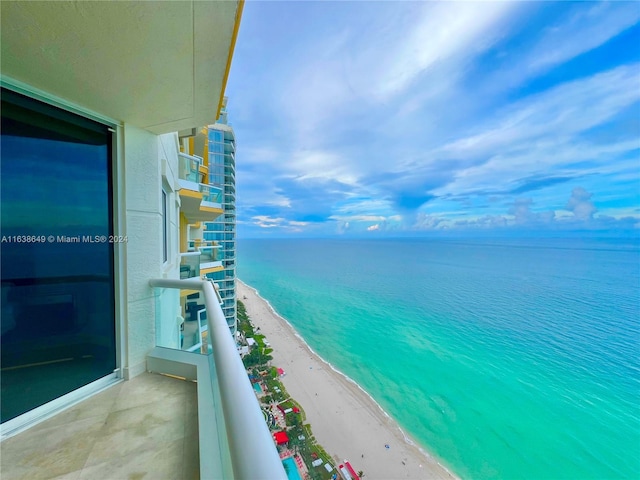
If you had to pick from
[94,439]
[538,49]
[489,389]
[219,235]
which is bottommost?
[489,389]

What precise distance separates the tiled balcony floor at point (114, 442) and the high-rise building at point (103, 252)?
0.4 inches

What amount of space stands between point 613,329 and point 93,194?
35.4 meters

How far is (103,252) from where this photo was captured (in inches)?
96.7

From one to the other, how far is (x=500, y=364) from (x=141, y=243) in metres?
25.3

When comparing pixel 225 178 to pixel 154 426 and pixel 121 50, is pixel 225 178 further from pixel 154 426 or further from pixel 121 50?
pixel 154 426

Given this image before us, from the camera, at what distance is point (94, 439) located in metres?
1.78

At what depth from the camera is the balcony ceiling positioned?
1.34 meters

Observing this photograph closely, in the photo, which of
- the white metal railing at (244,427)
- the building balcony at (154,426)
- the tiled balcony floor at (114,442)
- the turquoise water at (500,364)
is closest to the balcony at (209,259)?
the building balcony at (154,426)

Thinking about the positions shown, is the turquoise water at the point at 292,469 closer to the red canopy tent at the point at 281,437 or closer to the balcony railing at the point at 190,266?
the red canopy tent at the point at 281,437

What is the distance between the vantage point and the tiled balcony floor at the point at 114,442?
5.06 ft

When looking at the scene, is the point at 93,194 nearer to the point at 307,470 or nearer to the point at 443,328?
the point at 307,470

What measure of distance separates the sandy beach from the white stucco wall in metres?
11.1

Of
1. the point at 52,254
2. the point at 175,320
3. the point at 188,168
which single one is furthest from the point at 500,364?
the point at 52,254

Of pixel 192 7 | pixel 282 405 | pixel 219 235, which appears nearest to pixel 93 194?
pixel 192 7
